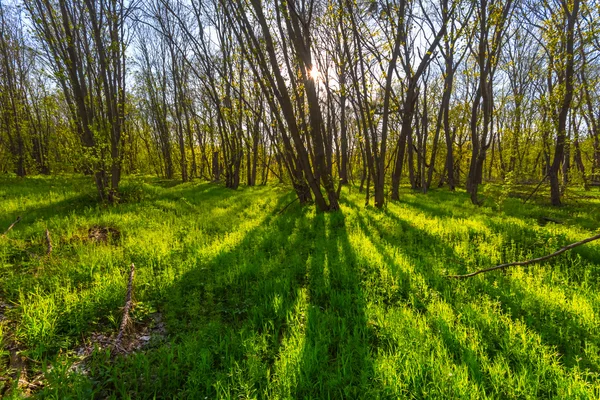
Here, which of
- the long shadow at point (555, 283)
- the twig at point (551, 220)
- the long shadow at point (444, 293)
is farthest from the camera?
the twig at point (551, 220)

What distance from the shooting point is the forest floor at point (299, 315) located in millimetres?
2029

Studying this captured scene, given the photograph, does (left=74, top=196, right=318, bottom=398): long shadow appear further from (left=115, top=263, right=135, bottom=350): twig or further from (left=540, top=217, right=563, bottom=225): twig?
(left=540, top=217, right=563, bottom=225): twig

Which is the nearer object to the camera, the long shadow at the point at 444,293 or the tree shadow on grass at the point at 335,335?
the tree shadow on grass at the point at 335,335

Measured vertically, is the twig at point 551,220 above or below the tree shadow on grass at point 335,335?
above

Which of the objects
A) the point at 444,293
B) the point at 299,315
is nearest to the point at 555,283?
the point at 444,293

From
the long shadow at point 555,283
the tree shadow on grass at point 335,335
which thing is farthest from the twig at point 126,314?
the long shadow at point 555,283

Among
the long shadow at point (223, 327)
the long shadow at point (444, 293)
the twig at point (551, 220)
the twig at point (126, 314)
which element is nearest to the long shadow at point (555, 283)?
the long shadow at point (444, 293)

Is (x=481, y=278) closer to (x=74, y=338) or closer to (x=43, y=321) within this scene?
(x=74, y=338)

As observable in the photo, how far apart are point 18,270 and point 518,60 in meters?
26.5

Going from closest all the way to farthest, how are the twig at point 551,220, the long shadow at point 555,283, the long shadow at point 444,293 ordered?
the long shadow at point 444,293, the long shadow at point 555,283, the twig at point 551,220

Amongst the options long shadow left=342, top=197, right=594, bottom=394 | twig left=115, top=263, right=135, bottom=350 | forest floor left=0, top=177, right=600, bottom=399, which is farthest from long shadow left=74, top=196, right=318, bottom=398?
long shadow left=342, top=197, right=594, bottom=394

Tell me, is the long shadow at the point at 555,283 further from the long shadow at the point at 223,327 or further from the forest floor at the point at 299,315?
the long shadow at the point at 223,327

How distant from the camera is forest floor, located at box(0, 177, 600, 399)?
2029 mm

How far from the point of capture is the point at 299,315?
2939 millimetres
